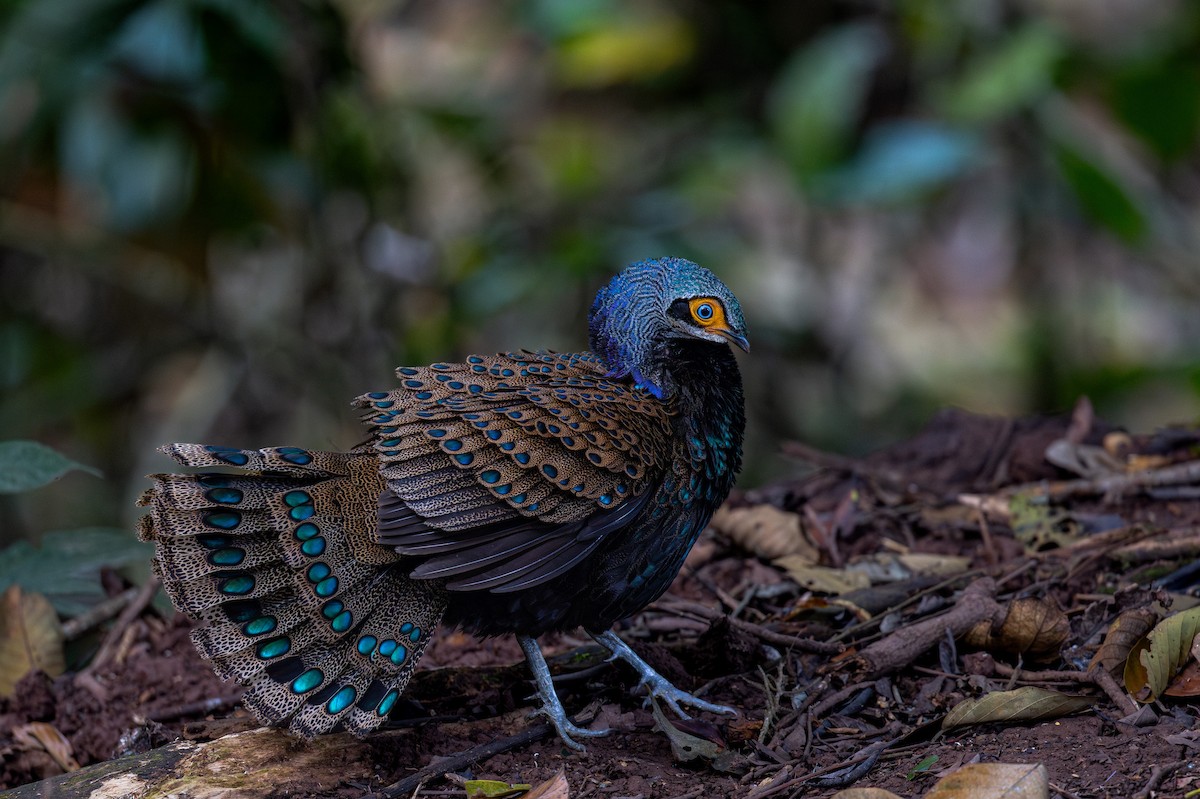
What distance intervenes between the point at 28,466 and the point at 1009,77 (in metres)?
5.36

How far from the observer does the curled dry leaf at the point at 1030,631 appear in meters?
3.65

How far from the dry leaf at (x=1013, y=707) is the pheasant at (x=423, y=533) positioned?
0.70 metres

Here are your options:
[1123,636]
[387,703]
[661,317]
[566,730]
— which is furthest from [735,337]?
[387,703]

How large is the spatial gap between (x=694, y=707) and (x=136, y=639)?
7.42 feet

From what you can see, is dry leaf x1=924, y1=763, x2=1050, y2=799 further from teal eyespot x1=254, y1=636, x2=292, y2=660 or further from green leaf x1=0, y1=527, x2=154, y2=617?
green leaf x1=0, y1=527, x2=154, y2=617

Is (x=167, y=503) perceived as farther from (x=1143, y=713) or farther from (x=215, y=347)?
(x=215, y=347)

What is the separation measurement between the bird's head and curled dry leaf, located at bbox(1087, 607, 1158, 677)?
4.48ft

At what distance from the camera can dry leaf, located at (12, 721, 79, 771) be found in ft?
13.2

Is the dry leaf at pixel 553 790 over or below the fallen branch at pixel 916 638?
over

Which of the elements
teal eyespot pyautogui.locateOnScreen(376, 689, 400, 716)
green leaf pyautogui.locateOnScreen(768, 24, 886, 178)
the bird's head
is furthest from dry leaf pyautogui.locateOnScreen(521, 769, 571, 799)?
green leaf pyautogui.locateOnScreen(768, 24, 886, 178)

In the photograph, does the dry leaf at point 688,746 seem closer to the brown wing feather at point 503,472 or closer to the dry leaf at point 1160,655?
the brown wing feather at point 503,472

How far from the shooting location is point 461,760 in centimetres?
346

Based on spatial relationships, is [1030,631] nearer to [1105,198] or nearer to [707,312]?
[707,312]

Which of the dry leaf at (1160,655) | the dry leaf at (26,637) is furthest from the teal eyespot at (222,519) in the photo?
the dry leaf at (1160,655)
